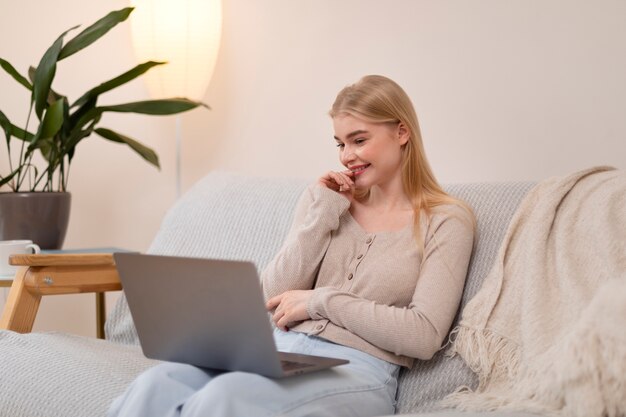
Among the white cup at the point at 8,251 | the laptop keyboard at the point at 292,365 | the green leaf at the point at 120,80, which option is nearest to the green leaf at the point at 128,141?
the green leaf at the point at 120,80

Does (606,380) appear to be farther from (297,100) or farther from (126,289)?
(297,100)

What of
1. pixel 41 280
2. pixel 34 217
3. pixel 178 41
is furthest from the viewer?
pixel 178 41

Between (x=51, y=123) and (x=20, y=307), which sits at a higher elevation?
(x=51, y=123)

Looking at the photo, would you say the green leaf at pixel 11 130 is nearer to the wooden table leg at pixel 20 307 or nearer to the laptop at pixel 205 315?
the wooden table leg at pixel 20 307

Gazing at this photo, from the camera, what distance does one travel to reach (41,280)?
200 centimetres

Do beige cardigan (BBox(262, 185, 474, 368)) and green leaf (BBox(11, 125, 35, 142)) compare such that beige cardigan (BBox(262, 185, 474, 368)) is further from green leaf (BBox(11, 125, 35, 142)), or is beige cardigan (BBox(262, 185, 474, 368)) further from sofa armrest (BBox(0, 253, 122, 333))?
green leaf (BBox(11, 125, 35, 142))

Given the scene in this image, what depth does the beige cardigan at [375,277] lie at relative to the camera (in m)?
1.59

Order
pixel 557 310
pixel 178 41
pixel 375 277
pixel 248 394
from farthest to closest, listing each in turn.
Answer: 1. pixel 178 41
2. pixel 375 277
3. pixel 557 310
4. pixel 248 394

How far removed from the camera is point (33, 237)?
8.71 feet

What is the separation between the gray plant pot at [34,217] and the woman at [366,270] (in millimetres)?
1067

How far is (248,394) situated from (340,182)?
2.20ft

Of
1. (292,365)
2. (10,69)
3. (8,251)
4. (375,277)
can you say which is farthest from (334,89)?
(292,365)

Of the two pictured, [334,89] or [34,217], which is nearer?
[34,217]

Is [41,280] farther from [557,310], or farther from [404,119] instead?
[557,310]
